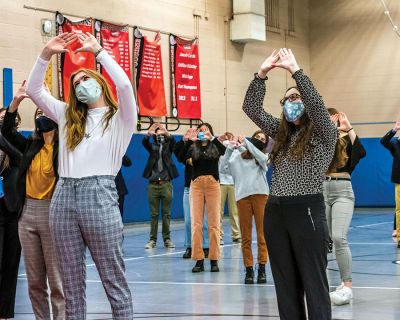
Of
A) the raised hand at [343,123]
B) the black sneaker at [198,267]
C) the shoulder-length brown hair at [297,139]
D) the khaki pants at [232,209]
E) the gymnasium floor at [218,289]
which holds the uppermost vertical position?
the raised hand at [343,123]

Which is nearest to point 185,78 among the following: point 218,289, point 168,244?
point 168,244

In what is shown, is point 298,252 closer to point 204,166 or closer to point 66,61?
point 204,166

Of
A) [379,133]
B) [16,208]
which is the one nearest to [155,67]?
[379,133]

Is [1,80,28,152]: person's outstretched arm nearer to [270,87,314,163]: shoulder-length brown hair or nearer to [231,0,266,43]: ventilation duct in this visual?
[270,87,314,163]: shoulder-length brown hair

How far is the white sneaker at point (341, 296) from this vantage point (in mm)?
8753

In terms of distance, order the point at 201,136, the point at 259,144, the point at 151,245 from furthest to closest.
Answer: the point at 151,245 → the point at 201,136 → the point at 259,144

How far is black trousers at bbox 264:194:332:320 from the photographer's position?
5375mm

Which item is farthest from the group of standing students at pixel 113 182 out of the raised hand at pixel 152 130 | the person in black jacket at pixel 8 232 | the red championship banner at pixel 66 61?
the red championship banner at pixel 66 61

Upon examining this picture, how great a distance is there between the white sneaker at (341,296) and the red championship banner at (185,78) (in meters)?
14.1

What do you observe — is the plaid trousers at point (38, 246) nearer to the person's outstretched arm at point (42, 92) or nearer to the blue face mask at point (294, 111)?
the person's outstretched arm at point (42, 92)

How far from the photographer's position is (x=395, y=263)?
12.3m

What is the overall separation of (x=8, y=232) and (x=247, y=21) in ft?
59.7

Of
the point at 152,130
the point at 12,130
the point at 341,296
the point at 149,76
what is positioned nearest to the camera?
the point at 12,130

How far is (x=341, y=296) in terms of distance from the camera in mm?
8805
